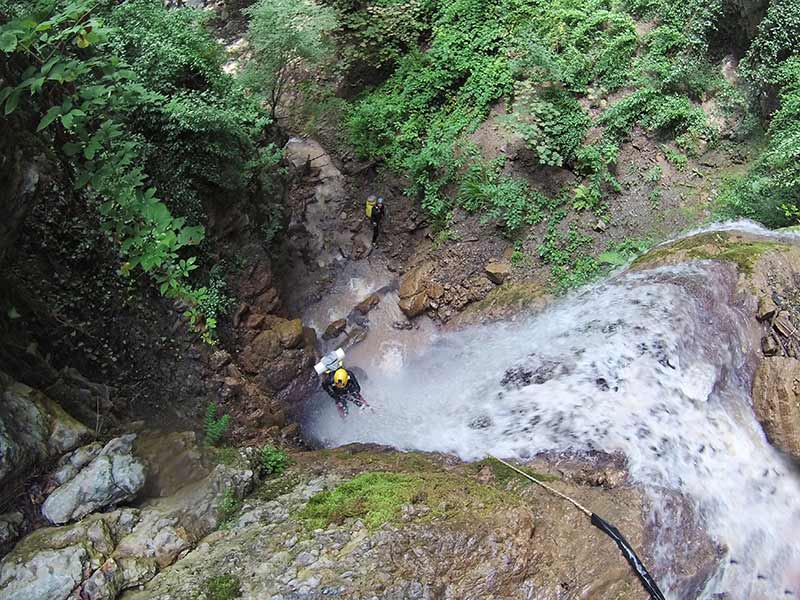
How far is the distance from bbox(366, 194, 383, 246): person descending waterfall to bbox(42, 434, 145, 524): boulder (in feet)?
23.8

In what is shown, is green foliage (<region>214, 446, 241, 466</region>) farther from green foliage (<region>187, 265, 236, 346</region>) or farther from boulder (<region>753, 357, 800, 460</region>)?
boulder (<region>753, 357, 800, 460</region>)

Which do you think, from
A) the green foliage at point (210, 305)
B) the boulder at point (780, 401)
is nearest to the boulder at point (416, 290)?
the green foliage at point (210, 305)

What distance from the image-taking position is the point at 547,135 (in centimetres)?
1035

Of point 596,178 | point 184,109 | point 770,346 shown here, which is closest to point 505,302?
point 596,178

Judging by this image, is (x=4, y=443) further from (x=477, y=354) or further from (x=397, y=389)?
(x=477, y=354)

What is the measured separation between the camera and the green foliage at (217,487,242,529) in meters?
5.23

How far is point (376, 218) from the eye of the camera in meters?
11.6

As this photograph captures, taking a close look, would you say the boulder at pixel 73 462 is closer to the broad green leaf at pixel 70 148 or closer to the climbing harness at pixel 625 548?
the broad green leaf at pixel 70 148

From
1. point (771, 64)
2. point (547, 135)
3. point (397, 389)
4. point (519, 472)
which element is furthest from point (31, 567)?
point (771, 64)

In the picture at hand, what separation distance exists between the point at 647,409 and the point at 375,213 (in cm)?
696

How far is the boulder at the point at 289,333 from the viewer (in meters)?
9.23

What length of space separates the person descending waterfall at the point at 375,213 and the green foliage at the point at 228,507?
7.20 m

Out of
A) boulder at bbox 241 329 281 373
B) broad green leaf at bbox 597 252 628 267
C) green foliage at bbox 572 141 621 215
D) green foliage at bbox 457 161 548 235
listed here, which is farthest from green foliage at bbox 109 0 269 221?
broad green leaf at bbox 597 252 628 267

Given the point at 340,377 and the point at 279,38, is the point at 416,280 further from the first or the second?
the point at 279,38
